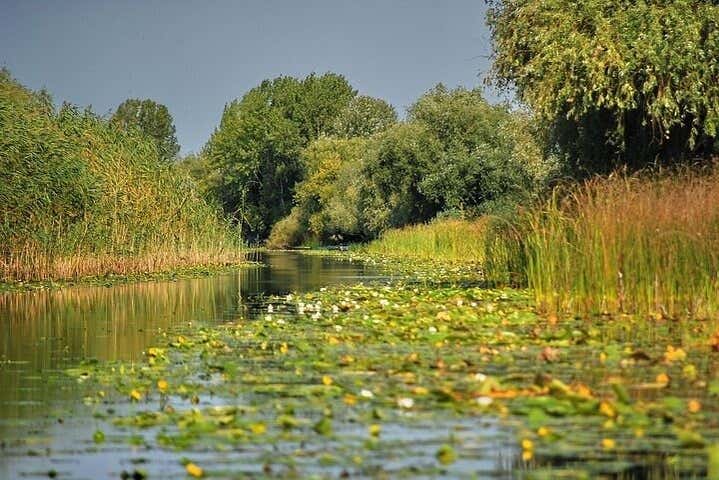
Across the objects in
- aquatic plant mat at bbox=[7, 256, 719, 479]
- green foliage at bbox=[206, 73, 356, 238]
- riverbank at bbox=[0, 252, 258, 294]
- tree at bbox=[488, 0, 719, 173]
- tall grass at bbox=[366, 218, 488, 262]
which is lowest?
aquatic plant mat at bbox=[7, 256, 719, 479]

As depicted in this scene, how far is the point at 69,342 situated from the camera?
758 inches

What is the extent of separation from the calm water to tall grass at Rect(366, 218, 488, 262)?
8523 mm

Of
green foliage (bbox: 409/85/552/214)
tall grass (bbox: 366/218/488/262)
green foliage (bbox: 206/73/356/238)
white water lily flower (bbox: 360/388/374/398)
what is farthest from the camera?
green foliage (bbox: 206/73/356/238)

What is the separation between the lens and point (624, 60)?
83.8ft

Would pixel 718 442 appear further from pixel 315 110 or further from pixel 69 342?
pixel 315 110

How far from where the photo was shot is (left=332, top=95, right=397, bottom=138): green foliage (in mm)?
112250

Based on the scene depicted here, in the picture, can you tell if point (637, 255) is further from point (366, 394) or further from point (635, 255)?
point (366, 394)

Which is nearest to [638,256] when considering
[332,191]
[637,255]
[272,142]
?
[637,255]

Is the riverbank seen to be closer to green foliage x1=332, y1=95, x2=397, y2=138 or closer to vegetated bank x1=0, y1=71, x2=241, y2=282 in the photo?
vegetated bank x1=0, y1=71, x2=241, y2=282

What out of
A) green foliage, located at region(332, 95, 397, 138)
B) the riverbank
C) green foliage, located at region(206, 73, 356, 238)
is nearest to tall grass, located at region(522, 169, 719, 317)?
the riverbank

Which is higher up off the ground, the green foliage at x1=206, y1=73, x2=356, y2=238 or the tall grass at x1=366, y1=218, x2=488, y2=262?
the green foliage at x1=206, y1=73, x2=356, y2=238

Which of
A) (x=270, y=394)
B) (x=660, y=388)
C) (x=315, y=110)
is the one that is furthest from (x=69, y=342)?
(x=315, y=110)

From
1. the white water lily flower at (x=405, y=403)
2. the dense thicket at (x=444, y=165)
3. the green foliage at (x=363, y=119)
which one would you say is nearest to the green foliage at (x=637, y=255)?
the white water lily flower at (x=405, y=403)

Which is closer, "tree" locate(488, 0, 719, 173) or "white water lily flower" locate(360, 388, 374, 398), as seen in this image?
"white water lily flower" locate(360, 388, 374, 398)
